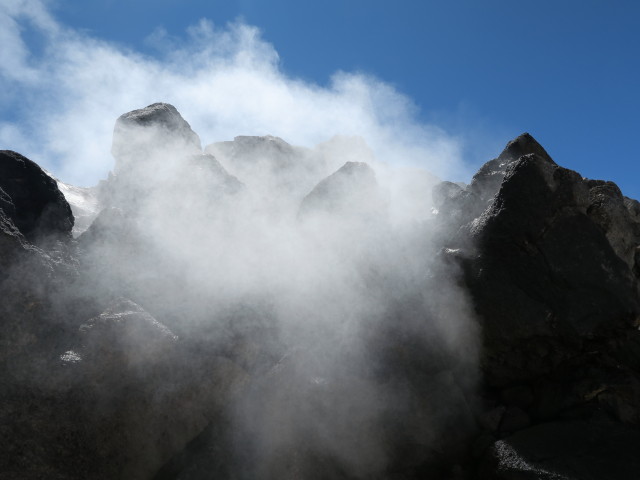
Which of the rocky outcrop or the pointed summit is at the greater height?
the pointed summit

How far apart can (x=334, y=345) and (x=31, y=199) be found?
13.5 feet

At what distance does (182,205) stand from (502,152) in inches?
192

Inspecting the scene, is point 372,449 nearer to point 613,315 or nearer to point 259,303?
point 259,303

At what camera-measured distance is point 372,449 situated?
5305 millimetres

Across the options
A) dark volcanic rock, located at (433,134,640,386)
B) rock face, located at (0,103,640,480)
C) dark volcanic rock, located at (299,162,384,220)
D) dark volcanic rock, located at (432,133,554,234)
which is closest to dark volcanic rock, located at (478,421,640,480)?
rock face, located at (0,103,640,480)

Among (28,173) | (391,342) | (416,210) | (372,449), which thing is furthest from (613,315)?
(28,173)

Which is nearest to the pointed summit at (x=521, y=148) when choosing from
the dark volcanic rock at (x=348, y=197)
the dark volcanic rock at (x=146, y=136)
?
the dark volcanic rock at (x=348, y=197)

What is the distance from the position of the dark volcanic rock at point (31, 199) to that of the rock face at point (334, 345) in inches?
0.9

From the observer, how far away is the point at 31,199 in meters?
5.98

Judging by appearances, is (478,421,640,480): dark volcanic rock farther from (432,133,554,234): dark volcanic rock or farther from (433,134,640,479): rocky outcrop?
(432,133,554,234): dark volcanic rock

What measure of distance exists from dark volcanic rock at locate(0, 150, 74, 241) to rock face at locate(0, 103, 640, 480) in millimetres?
22

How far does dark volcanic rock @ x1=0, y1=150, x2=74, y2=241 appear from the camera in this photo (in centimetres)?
577

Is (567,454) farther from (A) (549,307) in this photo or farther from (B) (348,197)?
(B) (348,197)

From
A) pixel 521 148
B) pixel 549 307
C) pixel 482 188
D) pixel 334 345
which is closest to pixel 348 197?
pixel 482 188
